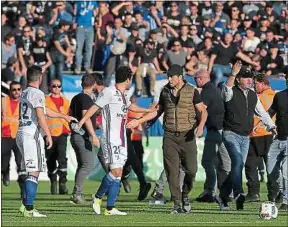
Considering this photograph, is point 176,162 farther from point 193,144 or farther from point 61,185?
point 61,185

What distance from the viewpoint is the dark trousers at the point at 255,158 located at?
2112 cm

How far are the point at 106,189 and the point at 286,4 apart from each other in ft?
64.2

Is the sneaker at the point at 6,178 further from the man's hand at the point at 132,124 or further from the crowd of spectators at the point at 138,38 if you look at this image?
the man's hand at the point at 132,124

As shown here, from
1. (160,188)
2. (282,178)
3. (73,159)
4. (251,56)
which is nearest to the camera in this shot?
(282,178)

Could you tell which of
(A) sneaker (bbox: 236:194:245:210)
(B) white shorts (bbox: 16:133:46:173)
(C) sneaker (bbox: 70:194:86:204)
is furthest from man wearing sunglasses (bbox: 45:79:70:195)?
(B) white shorts (bbox: 16:133:46:173)

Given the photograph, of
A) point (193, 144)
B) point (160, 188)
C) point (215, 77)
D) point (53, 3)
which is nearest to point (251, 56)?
point (215, 77)

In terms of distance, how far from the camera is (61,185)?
23625 millimetres

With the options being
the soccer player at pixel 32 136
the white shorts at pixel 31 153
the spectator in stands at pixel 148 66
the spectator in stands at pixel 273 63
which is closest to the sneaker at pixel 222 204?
the soccer player at pixel 32 136

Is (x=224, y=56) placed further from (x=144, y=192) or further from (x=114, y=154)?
(x=114, y=154)

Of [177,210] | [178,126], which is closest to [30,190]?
[177,210]

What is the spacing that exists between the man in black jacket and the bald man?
1302 mm

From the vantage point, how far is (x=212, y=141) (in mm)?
20609

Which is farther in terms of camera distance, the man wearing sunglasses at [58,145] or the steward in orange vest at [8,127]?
the steward in orange vest at [8,127]

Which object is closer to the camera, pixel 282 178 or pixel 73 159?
pixel 282 178
